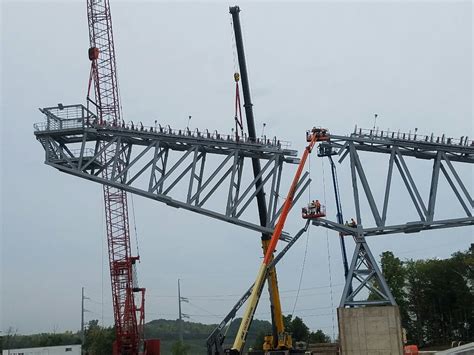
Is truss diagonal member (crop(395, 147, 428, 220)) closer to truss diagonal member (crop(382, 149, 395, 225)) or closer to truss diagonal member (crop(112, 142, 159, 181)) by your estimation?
truss diagonal member (crop(382, 149, 395, 225))

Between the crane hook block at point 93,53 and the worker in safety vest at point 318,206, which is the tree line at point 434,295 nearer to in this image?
the worker in safety vest at point 318,206

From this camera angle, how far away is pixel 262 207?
50312 millimetres

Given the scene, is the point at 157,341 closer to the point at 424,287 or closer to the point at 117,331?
the point at 117,331

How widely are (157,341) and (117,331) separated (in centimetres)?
494

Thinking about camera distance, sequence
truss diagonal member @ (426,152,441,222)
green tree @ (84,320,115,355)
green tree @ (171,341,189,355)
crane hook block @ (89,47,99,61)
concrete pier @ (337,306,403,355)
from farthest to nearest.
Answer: green tree @ (84,320,115,355) < green tree @ (171,341,189,355) < crane hook block @ (89,47,99,61) < truss diagonal member @ (426,152,441,222) < concrete pier @ (337,306,403,355)

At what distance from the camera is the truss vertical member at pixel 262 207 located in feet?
153

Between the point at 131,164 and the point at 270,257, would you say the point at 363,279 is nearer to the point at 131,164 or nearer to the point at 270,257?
the point at 270,257

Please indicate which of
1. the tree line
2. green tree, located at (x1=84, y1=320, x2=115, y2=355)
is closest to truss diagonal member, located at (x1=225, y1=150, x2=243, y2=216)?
the tree line

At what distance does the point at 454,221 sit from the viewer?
4556cm

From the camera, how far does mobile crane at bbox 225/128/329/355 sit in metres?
40.7

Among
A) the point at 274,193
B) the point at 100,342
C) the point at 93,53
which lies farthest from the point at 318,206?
the point at 100,342

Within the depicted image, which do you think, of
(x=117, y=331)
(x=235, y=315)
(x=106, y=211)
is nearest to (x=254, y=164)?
(x=235, y=315)

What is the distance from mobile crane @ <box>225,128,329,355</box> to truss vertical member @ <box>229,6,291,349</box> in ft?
2.51

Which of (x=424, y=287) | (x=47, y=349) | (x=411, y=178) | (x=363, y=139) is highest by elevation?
(x=363, y=139)
